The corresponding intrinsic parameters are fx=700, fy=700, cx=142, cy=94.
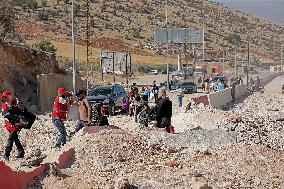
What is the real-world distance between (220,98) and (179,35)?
4584cm

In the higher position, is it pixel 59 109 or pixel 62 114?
pixel 59 109

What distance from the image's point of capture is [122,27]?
121 metres

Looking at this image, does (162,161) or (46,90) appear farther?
(46,90)

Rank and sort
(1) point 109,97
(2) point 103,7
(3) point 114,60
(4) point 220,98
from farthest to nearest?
(2) point 103,7
(3) point 114,60
(4) point 220,98
(1) point 109,97

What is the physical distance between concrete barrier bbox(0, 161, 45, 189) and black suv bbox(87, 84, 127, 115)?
18.4 metres

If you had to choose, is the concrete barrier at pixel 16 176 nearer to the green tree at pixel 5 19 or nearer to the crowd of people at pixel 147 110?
the crowd of people at pixel 147 110

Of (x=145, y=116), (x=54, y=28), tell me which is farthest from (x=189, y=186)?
(x=54, y=28)

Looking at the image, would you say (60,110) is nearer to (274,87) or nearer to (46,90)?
(46,90)

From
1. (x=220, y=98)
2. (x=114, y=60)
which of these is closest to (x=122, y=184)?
(x=220, y=98)

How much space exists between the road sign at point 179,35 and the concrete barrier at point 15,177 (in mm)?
73427

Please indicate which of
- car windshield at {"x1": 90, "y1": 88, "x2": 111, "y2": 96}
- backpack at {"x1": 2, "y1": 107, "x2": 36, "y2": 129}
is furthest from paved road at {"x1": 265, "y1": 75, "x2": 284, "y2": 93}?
backpack at {"x1": 2, "y1": 107, "x2": 36, "y2": 129}

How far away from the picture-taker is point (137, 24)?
12875cm

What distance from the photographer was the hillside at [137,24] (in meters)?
103

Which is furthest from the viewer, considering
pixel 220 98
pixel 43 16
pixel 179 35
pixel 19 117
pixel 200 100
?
pixel 43 16
